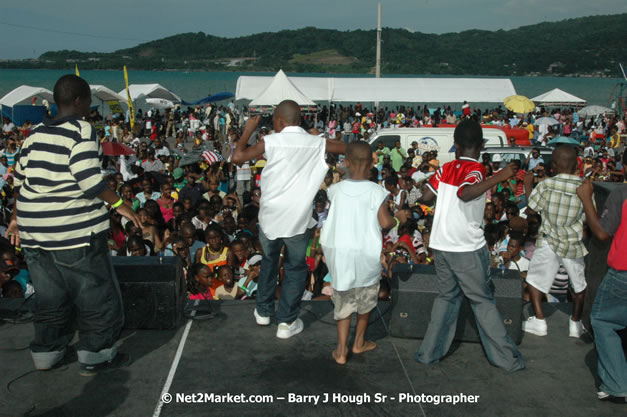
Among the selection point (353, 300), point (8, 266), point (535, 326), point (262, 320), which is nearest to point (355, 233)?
point (353, 300)

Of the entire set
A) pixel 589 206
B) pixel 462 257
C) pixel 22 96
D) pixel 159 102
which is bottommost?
pixel 159 102

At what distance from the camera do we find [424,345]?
12.5 feet

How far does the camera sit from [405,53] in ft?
462

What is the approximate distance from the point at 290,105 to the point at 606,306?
2.61 metres

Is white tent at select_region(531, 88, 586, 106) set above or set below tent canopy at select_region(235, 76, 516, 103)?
below

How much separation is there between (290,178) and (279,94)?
16.7m

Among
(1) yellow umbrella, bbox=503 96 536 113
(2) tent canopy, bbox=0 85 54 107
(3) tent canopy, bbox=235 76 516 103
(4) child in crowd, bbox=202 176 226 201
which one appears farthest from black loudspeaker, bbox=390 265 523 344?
(2) tent canopy, bbox=0 85 54 107

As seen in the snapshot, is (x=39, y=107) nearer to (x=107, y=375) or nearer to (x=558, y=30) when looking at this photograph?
(x=107, y=375)

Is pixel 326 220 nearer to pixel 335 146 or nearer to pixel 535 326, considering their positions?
pixel 335 146

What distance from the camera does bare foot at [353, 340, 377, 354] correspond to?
3.91 meters

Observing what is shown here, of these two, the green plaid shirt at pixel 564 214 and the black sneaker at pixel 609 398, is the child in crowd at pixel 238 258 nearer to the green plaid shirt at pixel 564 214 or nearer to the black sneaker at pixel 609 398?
the green plaid shirt at pixel 564 214

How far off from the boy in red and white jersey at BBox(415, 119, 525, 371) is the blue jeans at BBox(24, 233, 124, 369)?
224cm

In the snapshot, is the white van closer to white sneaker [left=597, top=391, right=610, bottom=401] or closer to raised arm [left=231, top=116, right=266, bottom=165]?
raised arm [left=231, top=116, right=266, bottom=165]

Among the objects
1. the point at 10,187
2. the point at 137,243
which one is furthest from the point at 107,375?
the point at 10,187
